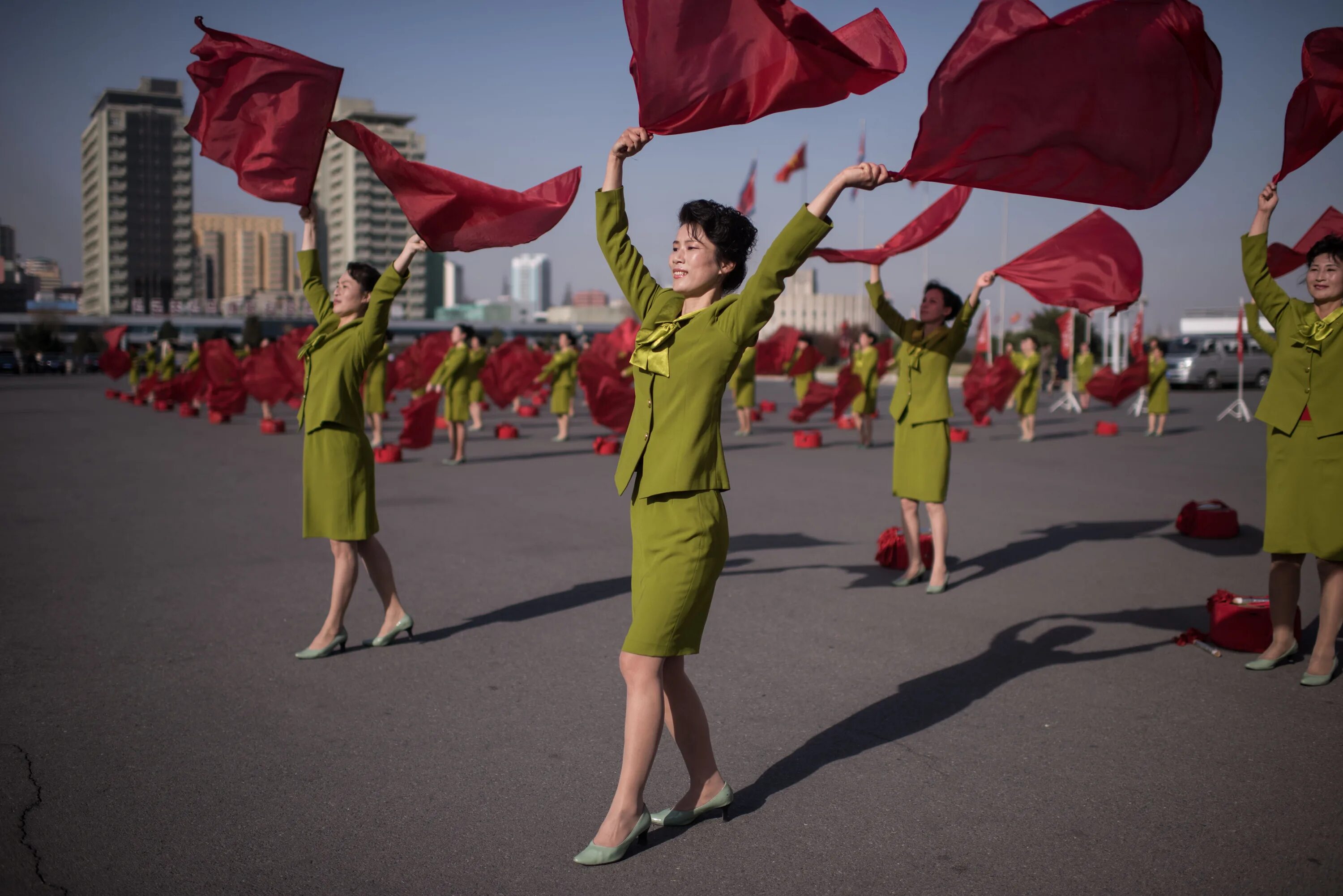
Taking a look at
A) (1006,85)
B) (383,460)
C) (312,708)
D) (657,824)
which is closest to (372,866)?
(657,824)

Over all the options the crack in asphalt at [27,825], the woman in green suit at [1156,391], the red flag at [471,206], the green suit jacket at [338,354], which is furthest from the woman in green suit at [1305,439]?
the woman in green suit at [1156,391]

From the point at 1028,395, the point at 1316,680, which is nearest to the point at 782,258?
the point at 1316,680

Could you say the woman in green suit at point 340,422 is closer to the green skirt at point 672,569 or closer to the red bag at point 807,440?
the green skirt at point 672,569

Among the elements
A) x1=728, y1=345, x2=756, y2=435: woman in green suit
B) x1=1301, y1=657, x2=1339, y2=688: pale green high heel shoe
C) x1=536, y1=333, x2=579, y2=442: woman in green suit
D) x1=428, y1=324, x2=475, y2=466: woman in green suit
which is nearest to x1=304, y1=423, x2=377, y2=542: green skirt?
x1=1301, y1=657, x2=1339, y2=688: pale green high heel shoe

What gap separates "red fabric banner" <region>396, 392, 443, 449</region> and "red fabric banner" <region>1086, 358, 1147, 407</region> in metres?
12.5

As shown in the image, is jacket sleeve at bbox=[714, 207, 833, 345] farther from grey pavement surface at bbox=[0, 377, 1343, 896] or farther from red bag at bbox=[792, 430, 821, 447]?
red bag at bbox=[792, 430, 821, 447]

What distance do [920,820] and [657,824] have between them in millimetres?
874

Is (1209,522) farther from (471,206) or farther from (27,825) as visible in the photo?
(27,825)

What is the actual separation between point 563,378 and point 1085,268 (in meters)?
13.2

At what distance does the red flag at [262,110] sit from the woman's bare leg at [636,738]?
302 centimetres

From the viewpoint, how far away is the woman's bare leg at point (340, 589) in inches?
208

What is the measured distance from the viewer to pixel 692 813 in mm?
3449

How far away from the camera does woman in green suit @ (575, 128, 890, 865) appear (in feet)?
10.4

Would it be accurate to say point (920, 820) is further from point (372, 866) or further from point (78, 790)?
point (78, 790)
